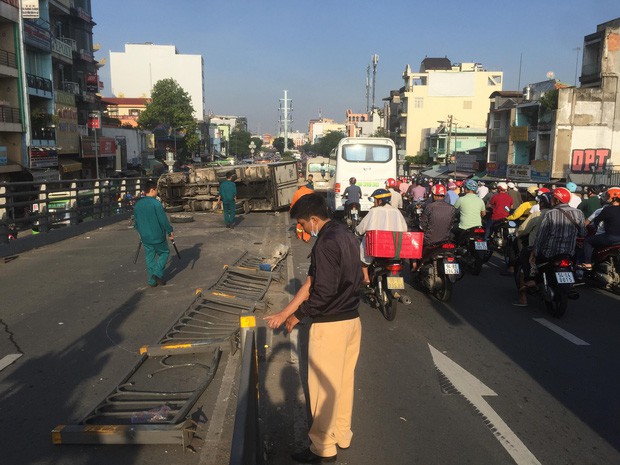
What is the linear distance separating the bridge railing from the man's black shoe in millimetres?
7998

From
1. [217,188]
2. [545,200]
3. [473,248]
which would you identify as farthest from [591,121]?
[545,200]

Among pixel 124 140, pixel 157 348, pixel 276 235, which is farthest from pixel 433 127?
pixel 157 348

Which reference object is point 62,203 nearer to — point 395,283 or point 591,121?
point 395,283

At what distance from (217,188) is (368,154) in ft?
22.1

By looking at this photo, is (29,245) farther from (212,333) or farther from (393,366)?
(393,366)

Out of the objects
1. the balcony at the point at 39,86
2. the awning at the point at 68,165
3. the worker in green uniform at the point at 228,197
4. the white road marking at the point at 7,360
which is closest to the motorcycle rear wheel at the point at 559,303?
the white road marking at the point at 7,360

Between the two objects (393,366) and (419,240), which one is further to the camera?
(419,240)

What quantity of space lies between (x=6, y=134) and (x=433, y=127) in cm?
5966

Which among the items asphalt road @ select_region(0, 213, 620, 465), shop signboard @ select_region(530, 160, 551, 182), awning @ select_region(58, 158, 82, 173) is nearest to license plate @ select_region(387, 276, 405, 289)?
asphalt road @ select_region(0, 213, 620, 465)

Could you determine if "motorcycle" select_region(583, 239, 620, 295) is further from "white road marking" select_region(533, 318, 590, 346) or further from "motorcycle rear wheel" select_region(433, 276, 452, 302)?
"motorcycle rear wheel" select_region(433, 276, 452, 302)

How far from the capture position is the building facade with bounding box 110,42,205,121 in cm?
9900

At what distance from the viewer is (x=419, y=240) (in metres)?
7.87

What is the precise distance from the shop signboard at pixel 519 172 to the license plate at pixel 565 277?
111 feet

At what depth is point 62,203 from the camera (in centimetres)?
1672
